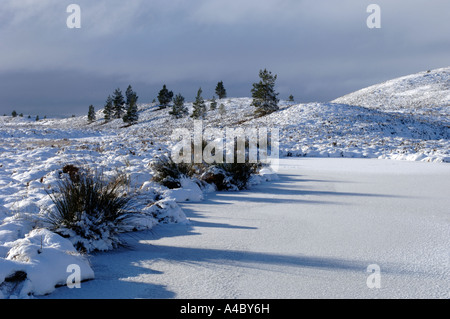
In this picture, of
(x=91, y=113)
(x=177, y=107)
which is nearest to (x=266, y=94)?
(x=177, y=107)

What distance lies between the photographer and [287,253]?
10.0 ft

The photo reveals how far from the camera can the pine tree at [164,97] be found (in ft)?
244

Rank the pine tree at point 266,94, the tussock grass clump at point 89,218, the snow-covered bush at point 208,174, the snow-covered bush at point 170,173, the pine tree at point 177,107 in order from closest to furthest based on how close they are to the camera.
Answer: the tussock grass clump at point 89,218, the snow-covered bush at point 170,173, the snow-covered bush at point 208,174, the pine tree at point 266,94, the pine tree at point 177,107

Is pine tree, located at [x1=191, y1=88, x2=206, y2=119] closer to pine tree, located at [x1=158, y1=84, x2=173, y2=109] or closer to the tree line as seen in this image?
the tree line

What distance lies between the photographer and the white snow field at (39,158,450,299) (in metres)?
2.31

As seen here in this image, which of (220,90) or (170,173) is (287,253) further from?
Answer: (220,90)

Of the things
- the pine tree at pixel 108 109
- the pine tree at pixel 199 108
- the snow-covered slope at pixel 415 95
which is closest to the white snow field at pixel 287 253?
the snow-covered slope at pixel 415 95

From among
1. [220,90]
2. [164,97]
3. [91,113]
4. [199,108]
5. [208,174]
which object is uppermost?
[220,90]

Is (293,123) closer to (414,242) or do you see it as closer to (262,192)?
(262,192)

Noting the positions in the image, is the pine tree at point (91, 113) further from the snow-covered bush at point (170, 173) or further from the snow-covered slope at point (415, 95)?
the snow-covered bush at point (170, 173)

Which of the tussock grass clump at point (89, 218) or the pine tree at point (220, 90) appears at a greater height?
the pine tree at point (220, 90)

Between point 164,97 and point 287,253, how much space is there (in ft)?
244

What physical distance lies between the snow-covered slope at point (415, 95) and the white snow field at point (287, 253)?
124ft

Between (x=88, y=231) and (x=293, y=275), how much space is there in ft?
6.08
